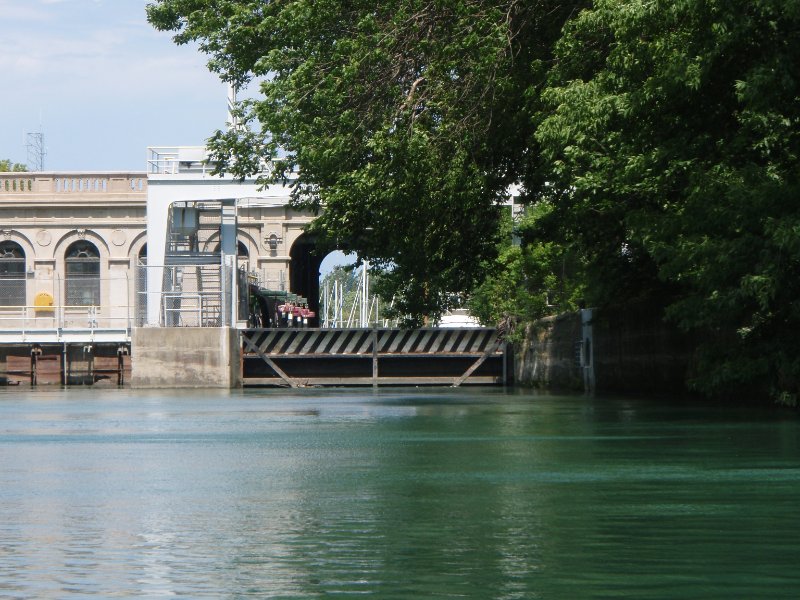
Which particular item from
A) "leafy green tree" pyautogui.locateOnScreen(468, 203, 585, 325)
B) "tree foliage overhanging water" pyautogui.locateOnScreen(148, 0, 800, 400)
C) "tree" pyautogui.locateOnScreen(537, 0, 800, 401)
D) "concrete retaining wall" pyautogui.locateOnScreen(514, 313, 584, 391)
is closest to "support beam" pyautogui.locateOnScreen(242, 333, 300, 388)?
"leafy green tree" pyautogui.locateOnScreen(468, 203, 585, 325)

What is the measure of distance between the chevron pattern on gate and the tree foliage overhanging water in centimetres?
1569

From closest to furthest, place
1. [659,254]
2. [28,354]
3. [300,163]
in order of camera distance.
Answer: [659,254]
[300,163]
[28,354]

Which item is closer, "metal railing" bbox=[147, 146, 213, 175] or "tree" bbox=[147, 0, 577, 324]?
"tree" bbox=[147, 0, 577, 324]

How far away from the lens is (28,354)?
59062 millimetres

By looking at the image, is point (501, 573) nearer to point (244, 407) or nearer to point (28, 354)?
point (244, 407)

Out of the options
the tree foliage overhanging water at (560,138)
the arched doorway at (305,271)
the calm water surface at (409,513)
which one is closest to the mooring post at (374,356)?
the arched doorway at (305,271)

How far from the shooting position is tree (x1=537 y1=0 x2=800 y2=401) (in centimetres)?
1802

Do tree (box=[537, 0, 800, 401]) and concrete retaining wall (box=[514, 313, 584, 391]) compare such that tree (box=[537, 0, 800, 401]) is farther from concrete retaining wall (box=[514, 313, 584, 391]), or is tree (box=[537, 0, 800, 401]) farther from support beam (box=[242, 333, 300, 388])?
support beam (box=[242, 333, 300, 388])

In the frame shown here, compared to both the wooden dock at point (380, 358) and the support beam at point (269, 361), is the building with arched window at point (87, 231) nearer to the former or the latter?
the wooden dock at point (380, 358)

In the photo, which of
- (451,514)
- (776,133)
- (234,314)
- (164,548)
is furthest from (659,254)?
(234,314)

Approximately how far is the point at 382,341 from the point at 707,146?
1278 inches

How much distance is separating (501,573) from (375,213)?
67.4ft

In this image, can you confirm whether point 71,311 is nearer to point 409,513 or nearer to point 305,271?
point 305,271

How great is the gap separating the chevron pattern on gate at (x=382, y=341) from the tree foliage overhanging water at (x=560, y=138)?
15.7 metres
